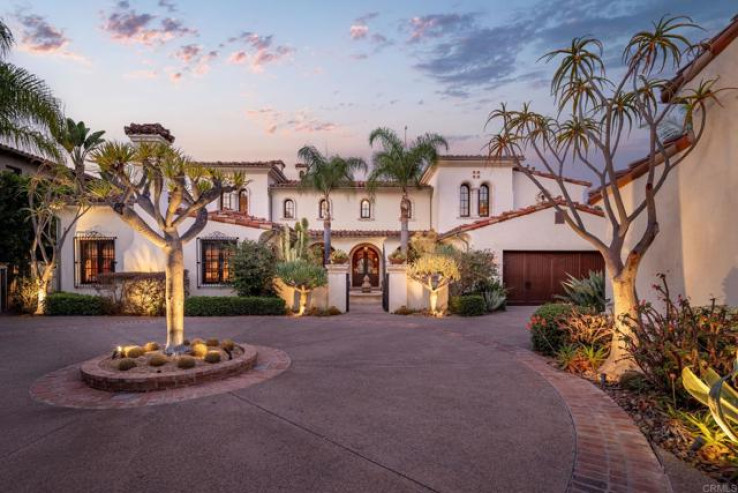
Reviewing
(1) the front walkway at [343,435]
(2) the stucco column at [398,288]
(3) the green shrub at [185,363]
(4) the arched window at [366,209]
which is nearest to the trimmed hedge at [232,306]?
(2) the stucco column at [398,288]

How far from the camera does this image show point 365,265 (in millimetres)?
25844

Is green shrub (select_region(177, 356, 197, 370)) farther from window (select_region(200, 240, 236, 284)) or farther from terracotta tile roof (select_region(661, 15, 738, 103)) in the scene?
window (select_region(200, 240, 236, 284))

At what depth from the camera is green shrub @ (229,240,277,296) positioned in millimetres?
14422

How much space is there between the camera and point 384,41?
12273 millimetres

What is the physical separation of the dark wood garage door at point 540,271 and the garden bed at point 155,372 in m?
13.8

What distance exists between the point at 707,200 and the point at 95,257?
19.1m

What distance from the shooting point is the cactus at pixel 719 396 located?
11.4 feet

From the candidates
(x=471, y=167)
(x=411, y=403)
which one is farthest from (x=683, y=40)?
(x=471, y=167)

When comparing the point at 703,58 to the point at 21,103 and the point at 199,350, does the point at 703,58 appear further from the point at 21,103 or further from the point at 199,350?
the point at 21,103

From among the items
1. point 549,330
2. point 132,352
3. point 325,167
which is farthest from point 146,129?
point 549,330

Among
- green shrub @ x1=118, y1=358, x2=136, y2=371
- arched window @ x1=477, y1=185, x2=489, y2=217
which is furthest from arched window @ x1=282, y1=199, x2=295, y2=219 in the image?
green shrub @ x1=118, y1=358, x2=136, y2=371

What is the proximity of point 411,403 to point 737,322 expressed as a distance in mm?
4015

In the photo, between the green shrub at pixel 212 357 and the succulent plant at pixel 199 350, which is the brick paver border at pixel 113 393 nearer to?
the green shrub at pixel 212 357

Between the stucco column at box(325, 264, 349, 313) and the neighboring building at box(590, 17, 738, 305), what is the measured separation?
32.6 feet
